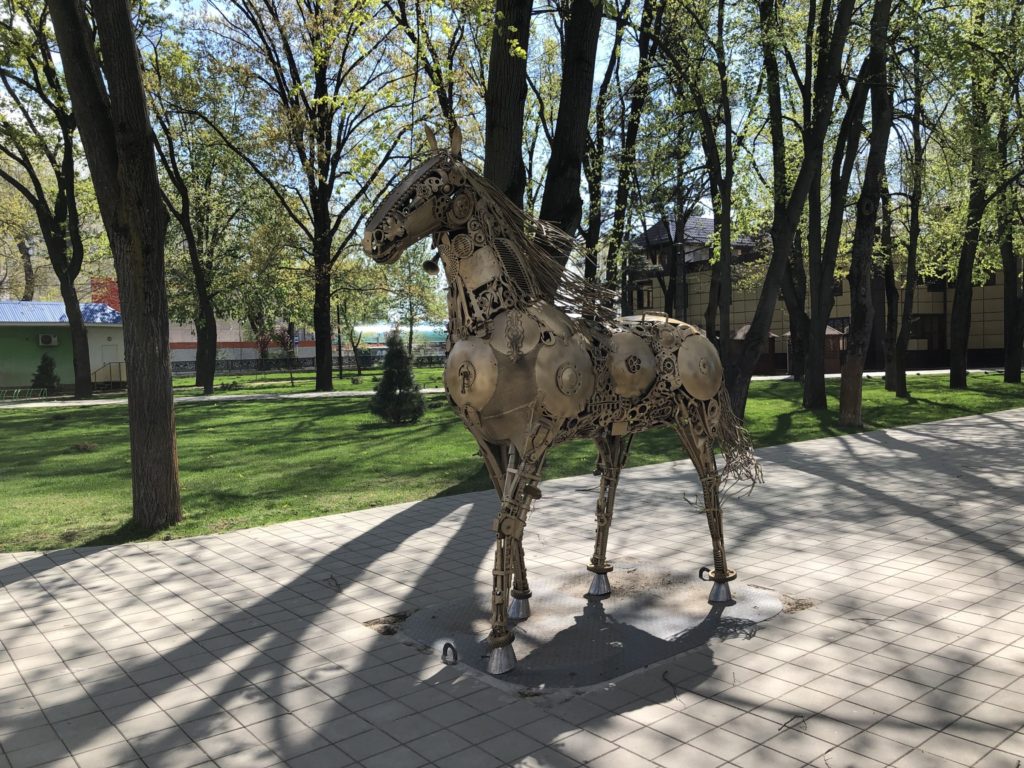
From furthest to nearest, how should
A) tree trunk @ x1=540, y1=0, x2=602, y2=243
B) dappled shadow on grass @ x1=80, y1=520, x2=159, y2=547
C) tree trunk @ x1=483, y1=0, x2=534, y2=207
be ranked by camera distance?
tree trunk @ x1=540, y1=0, x2=602, y2=243, tree trunk @ x1=483, y1=0, x2=534, y2=207, dappled shadow on grass @ x1=80, y1=520, x2=159, y2=547

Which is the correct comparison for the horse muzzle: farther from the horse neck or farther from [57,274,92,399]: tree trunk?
[57,274,92,399]: tree trunk

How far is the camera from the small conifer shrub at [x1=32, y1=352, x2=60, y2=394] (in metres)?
29.8

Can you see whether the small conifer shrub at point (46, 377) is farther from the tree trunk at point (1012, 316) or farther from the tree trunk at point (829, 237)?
the tree trunk at point (1012, 316)

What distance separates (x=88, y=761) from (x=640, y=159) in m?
19.0

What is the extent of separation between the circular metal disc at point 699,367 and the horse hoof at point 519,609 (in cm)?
194

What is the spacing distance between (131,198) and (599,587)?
242 inches

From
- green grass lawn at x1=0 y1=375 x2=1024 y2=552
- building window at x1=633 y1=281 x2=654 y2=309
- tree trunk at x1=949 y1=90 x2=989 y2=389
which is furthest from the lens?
building window at x1=633 y1=281 x2=654 y2=309

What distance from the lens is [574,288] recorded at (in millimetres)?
5094

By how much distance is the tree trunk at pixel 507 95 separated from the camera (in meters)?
7.91

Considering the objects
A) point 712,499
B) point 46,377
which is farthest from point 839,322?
point 712,499

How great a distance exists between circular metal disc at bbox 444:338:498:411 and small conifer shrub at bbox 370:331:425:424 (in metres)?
12.9

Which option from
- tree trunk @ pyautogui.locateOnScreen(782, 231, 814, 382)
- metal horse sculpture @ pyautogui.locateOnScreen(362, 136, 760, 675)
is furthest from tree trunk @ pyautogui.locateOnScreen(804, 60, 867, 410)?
metal horse sculpture @ pyautogui.locateOnScreen(362, 136, 760, 675)

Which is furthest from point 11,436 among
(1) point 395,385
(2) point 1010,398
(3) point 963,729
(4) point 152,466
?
(2) point 1010,398

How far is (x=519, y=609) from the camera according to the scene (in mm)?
5312
